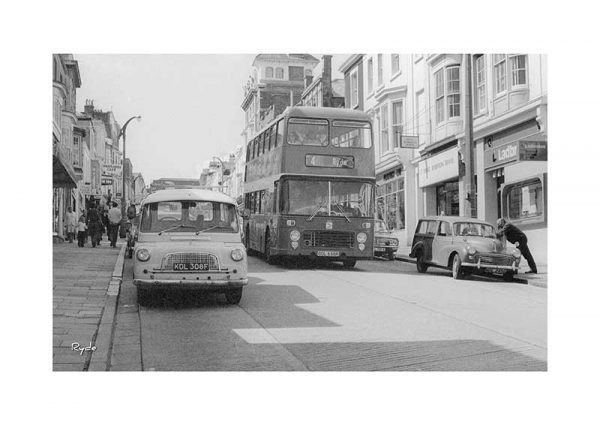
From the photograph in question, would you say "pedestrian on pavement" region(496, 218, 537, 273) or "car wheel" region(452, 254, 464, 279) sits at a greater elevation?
"pedestrian on pavement" region(496, 218, 537, 273)

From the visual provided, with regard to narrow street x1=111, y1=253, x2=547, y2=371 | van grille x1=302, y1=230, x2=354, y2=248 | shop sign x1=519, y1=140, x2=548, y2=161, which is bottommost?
narrow street x1=111, y1=253, x2=547, y2=371

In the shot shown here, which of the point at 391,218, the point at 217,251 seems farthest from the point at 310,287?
the point at 391,218

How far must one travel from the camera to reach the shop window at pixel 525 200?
1129cm

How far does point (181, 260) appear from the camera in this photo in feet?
30.9

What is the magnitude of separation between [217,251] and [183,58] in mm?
2950

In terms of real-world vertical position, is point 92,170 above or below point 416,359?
above

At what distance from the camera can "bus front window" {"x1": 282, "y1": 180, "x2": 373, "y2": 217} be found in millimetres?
15211

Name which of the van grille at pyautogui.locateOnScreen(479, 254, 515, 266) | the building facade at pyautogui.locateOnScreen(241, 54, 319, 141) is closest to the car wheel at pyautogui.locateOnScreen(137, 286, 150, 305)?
the building facade at pyautogui.locateOnScreen(241, 54, 319, 141)

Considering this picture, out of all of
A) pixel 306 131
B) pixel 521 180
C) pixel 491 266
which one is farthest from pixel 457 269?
pixel 306 131

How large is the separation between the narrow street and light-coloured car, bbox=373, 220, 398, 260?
708 centimetres

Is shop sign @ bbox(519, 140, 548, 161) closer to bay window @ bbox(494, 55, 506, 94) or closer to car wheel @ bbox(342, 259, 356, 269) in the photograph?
bay window @ bbox(494, 55, 506, 94)

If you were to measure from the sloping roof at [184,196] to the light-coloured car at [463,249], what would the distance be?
18.5ft
